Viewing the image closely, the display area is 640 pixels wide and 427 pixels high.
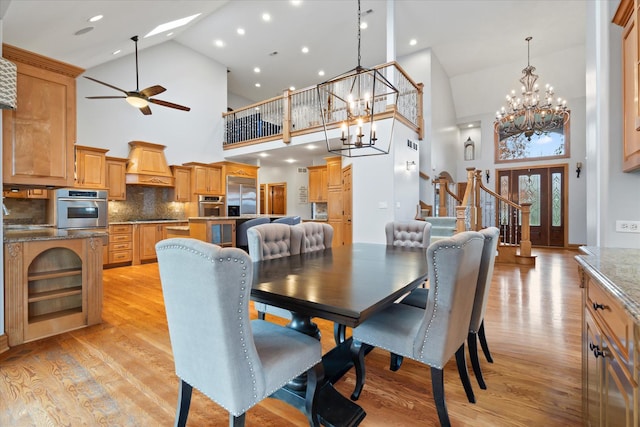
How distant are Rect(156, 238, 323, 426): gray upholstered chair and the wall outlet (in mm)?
2353

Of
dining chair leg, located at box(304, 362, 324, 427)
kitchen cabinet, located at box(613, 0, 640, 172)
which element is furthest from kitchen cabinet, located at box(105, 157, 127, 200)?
kitchen cabinet, located at box(613, 0, 640, 172)

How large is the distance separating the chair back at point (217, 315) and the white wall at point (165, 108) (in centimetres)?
648

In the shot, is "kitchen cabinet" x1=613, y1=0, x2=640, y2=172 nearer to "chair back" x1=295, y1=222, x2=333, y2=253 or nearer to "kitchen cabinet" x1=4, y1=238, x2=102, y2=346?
"chair back" x1=295, y1=222, x2=333, y2=253

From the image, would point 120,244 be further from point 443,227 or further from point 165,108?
point 443,227

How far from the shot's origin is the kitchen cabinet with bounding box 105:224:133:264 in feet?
18.5

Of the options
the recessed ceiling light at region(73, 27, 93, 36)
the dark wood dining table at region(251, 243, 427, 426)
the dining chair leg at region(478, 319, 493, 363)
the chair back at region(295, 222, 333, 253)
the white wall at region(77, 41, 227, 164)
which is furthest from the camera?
the white wall at region(77, 41, 227, 164)

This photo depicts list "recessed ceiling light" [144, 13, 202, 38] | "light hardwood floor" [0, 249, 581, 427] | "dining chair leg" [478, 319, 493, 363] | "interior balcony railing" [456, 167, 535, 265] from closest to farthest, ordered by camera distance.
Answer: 1. "light hardwood floor" [0, 249, 581, 427]
2. "dining chair leg" [478, 319, 493, 363]
3. "interior balcony railing" [456, 167, 535, 265]
4. "recessed ceiling light" [144, 13, 202, 38]

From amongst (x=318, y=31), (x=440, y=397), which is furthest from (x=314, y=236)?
(x=318, y=31)

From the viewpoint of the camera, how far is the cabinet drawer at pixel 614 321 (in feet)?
2.52

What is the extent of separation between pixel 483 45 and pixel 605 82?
6.34m

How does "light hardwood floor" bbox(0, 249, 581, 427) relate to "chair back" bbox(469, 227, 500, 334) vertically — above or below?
below

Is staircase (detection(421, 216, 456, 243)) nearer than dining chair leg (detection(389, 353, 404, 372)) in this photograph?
No

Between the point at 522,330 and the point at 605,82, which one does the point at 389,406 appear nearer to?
the point at 522,330

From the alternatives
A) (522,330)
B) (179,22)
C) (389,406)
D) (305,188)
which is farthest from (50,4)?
(305,188)
